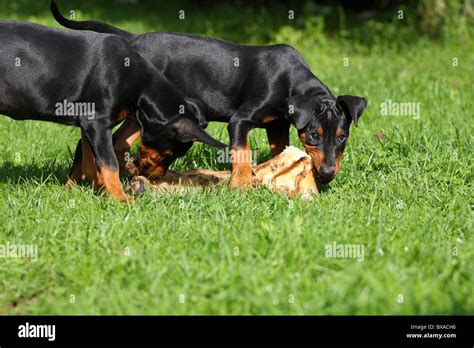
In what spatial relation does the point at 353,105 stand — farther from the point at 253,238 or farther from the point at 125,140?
the point at 125,140

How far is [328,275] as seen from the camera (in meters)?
4.05

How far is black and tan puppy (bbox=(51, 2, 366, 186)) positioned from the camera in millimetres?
5845

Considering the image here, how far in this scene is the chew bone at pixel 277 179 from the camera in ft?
18.7

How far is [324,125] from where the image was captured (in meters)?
5.75

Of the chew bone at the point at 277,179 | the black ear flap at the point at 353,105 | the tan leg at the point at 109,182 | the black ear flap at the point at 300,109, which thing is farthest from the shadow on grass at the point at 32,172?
the black ear flap at the point at 353,105

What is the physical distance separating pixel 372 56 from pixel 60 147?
6.93 meters

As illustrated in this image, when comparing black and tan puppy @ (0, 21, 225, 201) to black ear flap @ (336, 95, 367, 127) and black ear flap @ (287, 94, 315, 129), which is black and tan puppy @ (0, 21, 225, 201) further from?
black ear flap @ (336, 95, 367, 127)

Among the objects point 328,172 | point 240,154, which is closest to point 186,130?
point 240,154

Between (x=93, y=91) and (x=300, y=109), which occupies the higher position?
(x=93, y=91)

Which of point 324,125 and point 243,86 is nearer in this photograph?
point 324,125

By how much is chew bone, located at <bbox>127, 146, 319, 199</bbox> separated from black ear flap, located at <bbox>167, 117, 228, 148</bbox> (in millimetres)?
443

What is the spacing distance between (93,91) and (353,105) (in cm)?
202
